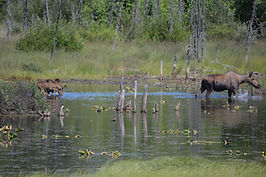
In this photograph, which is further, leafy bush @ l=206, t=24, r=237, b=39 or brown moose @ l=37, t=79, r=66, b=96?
leafy bush @ l=206, t=24, r=237, b=39

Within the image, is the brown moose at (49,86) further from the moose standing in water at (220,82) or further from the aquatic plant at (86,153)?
the aquatic plant at (86,153)

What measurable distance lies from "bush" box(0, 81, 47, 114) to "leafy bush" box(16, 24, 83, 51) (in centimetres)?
2580

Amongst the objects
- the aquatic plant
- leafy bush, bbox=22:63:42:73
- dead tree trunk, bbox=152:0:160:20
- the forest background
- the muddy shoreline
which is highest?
dead tree trunk, bbox=152:0:160:20

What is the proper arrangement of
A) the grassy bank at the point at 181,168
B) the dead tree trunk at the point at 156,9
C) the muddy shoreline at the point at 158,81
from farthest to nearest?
the dead tree trunk at the point at 156,9
the muddy shoreline at the point at 158,81
the grassy bank at the point at 181,168

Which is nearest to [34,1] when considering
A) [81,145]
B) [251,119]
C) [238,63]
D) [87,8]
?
[87,8]

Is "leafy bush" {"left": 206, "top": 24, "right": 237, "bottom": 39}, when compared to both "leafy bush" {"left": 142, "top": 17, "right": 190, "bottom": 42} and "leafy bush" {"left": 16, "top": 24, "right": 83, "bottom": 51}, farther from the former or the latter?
"leafy bush" {"left": 16, "top": 24, "right": 83, "bottom": 51}

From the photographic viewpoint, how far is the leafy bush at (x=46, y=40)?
5375cm

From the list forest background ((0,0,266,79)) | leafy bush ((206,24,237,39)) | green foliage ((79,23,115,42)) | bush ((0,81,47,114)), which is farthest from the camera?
leafy bush ((206,24,237,39))

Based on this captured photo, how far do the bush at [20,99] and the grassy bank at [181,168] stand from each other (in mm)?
11288

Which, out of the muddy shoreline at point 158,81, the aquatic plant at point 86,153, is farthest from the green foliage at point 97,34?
the aquatic plant at point 86,153

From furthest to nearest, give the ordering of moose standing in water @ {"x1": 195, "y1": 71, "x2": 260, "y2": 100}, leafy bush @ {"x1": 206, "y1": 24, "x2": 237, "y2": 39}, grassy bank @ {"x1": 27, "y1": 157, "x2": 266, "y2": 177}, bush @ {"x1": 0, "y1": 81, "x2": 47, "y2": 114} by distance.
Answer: leafy bush @ {"x1": 206, "y1": 24, "x2": 237, "y2": 39} → moose standing in water @ {"x1": 195, "y1": 71, "x2": 260, "y2": 100} → bush @ {"x1": 0, "y1": 81, "x2": 47, "y2": 114} → grassy bank @ {"x1": 27, "y1": 157, "x2": 266, "y2": 177}

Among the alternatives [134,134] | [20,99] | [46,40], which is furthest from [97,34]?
[134,134]

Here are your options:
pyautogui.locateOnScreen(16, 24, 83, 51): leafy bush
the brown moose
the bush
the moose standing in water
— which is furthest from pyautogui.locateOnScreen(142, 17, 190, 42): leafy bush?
the bush

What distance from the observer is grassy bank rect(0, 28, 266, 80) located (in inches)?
1923
